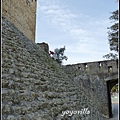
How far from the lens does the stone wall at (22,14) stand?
550 cm

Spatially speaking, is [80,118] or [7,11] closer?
[80,118]

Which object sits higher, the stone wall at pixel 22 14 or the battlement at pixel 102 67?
the stone wall at pixel 22 14

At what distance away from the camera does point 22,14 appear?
22.9ft

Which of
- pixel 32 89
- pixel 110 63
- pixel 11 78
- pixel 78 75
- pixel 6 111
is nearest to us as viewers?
pixel 6 111

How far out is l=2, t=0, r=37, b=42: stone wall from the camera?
5496 millimetres

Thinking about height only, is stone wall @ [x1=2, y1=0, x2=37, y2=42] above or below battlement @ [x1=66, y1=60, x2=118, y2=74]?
above

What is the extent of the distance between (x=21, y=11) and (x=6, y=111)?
557cm

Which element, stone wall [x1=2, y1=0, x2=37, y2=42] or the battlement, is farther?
the battlement

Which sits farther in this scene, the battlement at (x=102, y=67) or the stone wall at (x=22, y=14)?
the battlement at (x=102, y=67)

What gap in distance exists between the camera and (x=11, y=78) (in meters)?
2.51

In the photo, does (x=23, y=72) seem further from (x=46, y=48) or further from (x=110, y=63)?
(x=110, y=63)

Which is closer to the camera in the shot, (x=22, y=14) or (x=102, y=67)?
(x=22, y=14)

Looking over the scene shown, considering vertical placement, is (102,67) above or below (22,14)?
below

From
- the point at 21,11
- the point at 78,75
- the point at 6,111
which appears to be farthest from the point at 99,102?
the point at 6,111
